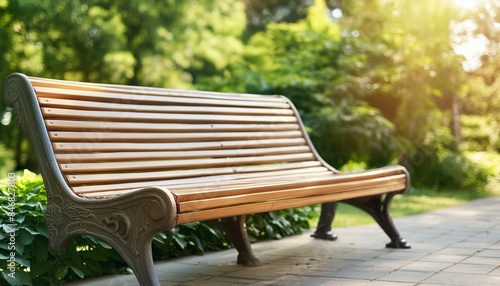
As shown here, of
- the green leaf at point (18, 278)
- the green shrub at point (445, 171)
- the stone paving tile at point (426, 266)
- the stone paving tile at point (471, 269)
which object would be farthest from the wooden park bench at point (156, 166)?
the green shrub at point (445, 171)

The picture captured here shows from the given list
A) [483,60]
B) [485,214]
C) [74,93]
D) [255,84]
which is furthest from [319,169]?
[483,60]

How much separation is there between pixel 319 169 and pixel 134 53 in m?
11.7

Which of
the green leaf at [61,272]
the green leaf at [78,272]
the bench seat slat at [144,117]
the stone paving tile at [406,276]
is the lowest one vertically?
the stone paving tile at [406,276]

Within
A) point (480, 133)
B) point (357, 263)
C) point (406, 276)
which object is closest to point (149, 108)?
point (357, 263)

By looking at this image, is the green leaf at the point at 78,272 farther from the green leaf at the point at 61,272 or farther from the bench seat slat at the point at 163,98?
the bench seat slat at the point at 163,98

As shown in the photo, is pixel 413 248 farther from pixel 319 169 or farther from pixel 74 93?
pixel 74 93

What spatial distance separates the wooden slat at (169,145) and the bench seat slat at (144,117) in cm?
15

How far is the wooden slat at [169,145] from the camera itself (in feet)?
11.8

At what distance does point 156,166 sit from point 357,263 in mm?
1434

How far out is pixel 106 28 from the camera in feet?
48.7

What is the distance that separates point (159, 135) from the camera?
13.8 ft

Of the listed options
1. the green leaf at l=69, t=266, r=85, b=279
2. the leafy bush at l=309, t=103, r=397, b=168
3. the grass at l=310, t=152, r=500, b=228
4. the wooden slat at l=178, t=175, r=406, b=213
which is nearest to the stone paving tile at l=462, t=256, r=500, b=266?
the wooden slat at l=178, t=175, r=406, b=213

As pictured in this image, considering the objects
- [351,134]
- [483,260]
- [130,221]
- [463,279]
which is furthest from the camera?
[351,134]

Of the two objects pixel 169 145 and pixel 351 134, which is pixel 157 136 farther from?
pixel 351 134
